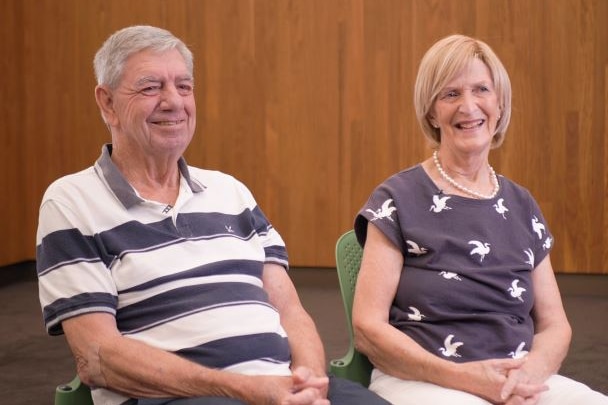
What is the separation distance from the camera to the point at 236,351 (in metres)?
1.87

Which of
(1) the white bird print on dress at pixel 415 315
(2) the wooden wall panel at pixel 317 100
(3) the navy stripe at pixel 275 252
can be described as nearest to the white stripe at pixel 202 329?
(3) the navy stripe at pixel 275 252

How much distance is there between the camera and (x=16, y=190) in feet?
20.5

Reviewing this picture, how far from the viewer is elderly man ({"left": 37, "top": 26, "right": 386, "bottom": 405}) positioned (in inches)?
69.6

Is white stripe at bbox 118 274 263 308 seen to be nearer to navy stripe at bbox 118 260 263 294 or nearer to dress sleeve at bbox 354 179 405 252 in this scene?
navy stripe at bbox 118 260 263 294

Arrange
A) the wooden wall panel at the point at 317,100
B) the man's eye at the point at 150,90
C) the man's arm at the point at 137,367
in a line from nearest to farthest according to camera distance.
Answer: the man's arm at the point at 137,367
the man's eye at the point at 150,90
the wooden wall panel at the point at 317,100

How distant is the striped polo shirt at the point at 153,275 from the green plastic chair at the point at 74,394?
0.10 metres

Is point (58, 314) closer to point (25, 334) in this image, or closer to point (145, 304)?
point (145, 304)

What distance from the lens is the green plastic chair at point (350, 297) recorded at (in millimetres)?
2133

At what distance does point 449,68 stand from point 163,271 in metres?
0.83

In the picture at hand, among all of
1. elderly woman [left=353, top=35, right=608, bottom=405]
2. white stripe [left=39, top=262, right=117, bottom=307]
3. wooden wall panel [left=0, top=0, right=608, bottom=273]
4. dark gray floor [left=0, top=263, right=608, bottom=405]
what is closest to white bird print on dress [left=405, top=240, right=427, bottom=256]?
elderly woman [left=353, top=35, right=608, bottom=405]

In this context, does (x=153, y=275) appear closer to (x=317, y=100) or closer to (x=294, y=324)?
(x=294, y=324)

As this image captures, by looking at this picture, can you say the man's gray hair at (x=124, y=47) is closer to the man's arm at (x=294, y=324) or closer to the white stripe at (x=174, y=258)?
the white stripe at (x=174, y=258)

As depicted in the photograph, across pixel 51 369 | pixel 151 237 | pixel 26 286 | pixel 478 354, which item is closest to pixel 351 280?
pixel 478 354

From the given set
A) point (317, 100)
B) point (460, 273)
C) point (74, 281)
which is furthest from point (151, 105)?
point (317, 100)
